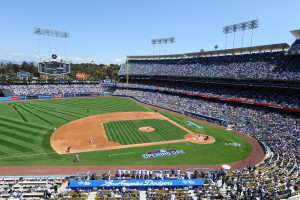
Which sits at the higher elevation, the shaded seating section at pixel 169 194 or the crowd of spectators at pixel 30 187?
the shaded seating section at pixel 169 194

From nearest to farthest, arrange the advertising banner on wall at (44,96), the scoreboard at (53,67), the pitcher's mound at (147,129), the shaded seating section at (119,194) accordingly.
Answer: the shaded seating section at (119,194)
the pitcher's mound at (147,129)
the advertising banner on wall at (44,96)
the scoreboard at (53,67)

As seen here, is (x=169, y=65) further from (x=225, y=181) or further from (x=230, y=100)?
(x=225, y=181)

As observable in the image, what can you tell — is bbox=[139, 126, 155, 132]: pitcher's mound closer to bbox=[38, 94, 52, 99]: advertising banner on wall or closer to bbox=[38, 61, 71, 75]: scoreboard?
bbox=[38, 94, 52, 99]: advertising banner on wall

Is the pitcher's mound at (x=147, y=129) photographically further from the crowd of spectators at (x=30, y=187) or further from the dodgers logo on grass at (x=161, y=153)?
the crowd of spectators at (x=30, y=187)

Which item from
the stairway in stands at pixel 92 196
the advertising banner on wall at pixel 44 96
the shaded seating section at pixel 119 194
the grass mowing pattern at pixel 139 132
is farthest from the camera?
the advertising banner on wall at pixel 44 96

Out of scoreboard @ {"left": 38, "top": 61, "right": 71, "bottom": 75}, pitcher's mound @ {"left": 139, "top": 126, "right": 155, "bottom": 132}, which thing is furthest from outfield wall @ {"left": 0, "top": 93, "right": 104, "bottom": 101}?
pitcher's mound @ {"left": 139, "top": 126, "right": 155, "bottom": 132}

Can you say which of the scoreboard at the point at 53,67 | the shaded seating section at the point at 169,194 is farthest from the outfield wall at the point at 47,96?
the shaded seating section at the point at 169,194

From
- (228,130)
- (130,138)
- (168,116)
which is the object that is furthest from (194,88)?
(130,138)
